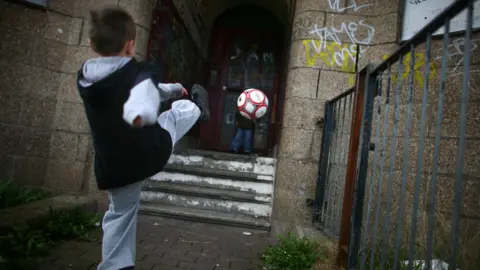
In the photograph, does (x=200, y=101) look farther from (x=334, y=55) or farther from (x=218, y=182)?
(x=334, y=55)

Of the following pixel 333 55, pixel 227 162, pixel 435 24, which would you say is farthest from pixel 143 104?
pixel 333 55

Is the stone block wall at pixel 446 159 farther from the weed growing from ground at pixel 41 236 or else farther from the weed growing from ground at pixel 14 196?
the weed growing from ground at pixel 14 196

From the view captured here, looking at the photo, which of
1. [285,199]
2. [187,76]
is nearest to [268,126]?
[187,76]

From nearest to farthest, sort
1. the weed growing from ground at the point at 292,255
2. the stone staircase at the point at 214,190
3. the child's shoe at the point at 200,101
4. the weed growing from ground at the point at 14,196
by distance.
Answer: the child's shoe at the point at 200,101, the weed growing from ground at the point at 292,255, the weed growing from ground at the point at 14,196, the stone staircase at the point at 214,190

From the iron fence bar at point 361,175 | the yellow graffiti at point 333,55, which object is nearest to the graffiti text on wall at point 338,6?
the yellow graffiti at point 333,55

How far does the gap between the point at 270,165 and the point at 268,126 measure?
2817 mm

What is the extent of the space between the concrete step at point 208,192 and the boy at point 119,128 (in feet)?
6.61

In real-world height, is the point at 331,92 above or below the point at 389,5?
below

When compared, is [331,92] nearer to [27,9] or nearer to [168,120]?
[168,120]

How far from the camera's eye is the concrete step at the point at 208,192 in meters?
3.74

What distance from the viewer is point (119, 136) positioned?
1.57m

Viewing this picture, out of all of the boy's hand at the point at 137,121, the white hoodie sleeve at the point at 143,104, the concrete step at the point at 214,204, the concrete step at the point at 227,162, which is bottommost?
the concrete step at the point at 214,204

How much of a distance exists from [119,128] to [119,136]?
44mm

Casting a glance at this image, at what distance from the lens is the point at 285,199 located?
145 inches
